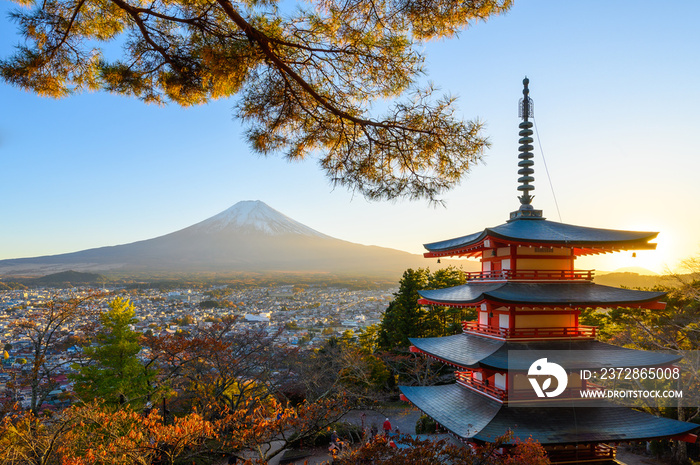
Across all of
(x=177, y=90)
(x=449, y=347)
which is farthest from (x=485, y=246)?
(x=177, y=90)

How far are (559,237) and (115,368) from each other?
13.9 m

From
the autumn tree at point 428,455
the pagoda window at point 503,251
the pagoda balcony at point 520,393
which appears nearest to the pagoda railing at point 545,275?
the pagoda window at point 503,251

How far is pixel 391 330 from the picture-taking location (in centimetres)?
2105

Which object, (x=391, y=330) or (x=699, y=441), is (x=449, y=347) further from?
(x=391, y=330)

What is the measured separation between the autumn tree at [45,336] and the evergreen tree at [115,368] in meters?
0.76

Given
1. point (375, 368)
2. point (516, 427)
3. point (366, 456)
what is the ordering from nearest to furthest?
point (366, 456), point (516, 427), point (375, 368)

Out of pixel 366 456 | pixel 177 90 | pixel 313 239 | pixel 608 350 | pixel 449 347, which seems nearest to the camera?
pixel 366 456

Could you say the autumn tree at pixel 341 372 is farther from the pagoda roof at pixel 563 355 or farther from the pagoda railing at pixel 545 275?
the pagoda railing at pixel 545 275

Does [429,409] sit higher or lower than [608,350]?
lower

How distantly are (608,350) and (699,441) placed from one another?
21.9ft

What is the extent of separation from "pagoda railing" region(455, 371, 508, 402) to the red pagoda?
0.02 metres

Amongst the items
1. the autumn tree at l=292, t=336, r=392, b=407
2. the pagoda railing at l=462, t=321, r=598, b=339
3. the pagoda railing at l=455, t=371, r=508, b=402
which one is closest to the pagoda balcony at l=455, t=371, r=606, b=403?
the pagoda railing at l=455, t=371, r=508, b=402

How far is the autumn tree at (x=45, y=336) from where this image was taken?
12.3 metres

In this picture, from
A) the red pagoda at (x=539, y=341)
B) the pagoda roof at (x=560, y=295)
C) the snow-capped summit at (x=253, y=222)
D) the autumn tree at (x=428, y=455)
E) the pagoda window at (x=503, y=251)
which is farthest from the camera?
the snow-capped summit at (x=253, y=222)
